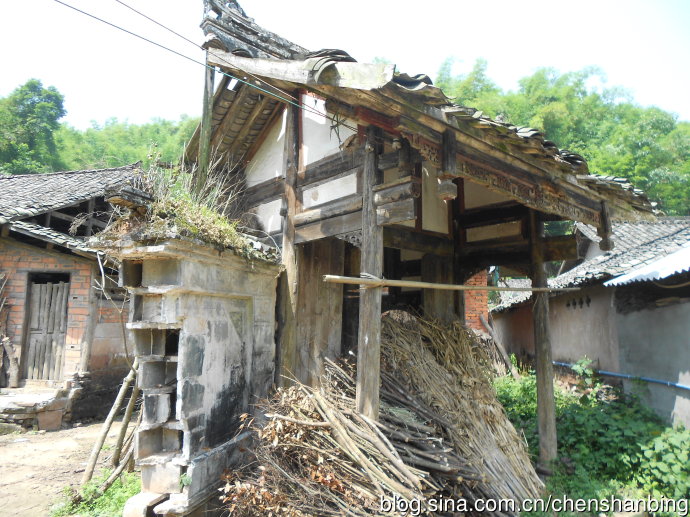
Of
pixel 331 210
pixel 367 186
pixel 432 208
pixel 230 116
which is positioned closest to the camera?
pixel 367 186

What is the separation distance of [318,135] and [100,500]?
5.20 meters

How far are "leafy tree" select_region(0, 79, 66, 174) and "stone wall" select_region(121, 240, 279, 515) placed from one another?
90.6ft

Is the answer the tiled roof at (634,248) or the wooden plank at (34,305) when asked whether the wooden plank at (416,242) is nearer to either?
the tiled roof at (634,248)

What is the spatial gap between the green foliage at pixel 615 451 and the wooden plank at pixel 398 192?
14.2 feet

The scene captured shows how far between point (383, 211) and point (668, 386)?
641 cm

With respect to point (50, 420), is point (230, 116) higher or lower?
higher

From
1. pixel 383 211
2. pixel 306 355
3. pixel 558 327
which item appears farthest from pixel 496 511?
pixel 558 327

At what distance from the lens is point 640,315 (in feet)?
27.1

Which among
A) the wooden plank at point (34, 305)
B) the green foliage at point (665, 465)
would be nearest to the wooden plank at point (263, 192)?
the green foliage at point (665, 465)

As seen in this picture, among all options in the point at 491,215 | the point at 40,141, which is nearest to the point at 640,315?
the point at 491,215

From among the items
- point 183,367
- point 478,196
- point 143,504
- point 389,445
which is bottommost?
point 143,504

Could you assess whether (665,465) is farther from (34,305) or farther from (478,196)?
(34,305)

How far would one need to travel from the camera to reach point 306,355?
5664 mm

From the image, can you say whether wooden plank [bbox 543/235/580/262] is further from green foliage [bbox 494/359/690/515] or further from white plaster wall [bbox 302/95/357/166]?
white plaster wall [bbox 302/95/357/166]
